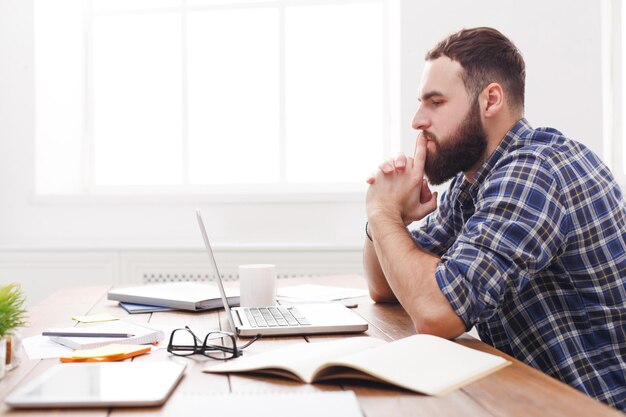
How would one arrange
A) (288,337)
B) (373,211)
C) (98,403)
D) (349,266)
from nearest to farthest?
(98,403) → (288,337) → (373,211) → (349,266)

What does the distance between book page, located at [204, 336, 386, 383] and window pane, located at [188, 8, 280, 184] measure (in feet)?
7.83

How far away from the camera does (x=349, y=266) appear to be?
9.41ft

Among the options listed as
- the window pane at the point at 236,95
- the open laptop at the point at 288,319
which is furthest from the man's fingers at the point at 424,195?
the window pane at the point at 236,95

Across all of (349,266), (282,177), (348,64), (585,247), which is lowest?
(349,266)

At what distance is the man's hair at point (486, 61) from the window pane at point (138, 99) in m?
2.09

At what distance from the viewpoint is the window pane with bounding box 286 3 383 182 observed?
331 centimetres

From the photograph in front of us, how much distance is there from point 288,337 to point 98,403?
0.48 m

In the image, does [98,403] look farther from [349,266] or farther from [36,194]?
[36,194]

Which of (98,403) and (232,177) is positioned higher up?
(232,177)

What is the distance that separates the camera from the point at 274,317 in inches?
51.1

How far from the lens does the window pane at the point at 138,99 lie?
3.36 meters

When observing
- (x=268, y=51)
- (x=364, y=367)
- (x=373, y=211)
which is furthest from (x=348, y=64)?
(x=364, y=367)

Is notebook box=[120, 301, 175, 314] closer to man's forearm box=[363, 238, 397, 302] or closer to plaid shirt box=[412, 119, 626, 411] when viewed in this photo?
man's forearm box=[363, 238, 397, 302]

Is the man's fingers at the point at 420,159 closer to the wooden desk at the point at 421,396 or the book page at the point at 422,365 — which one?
the wooden desk at the point at 421,396
